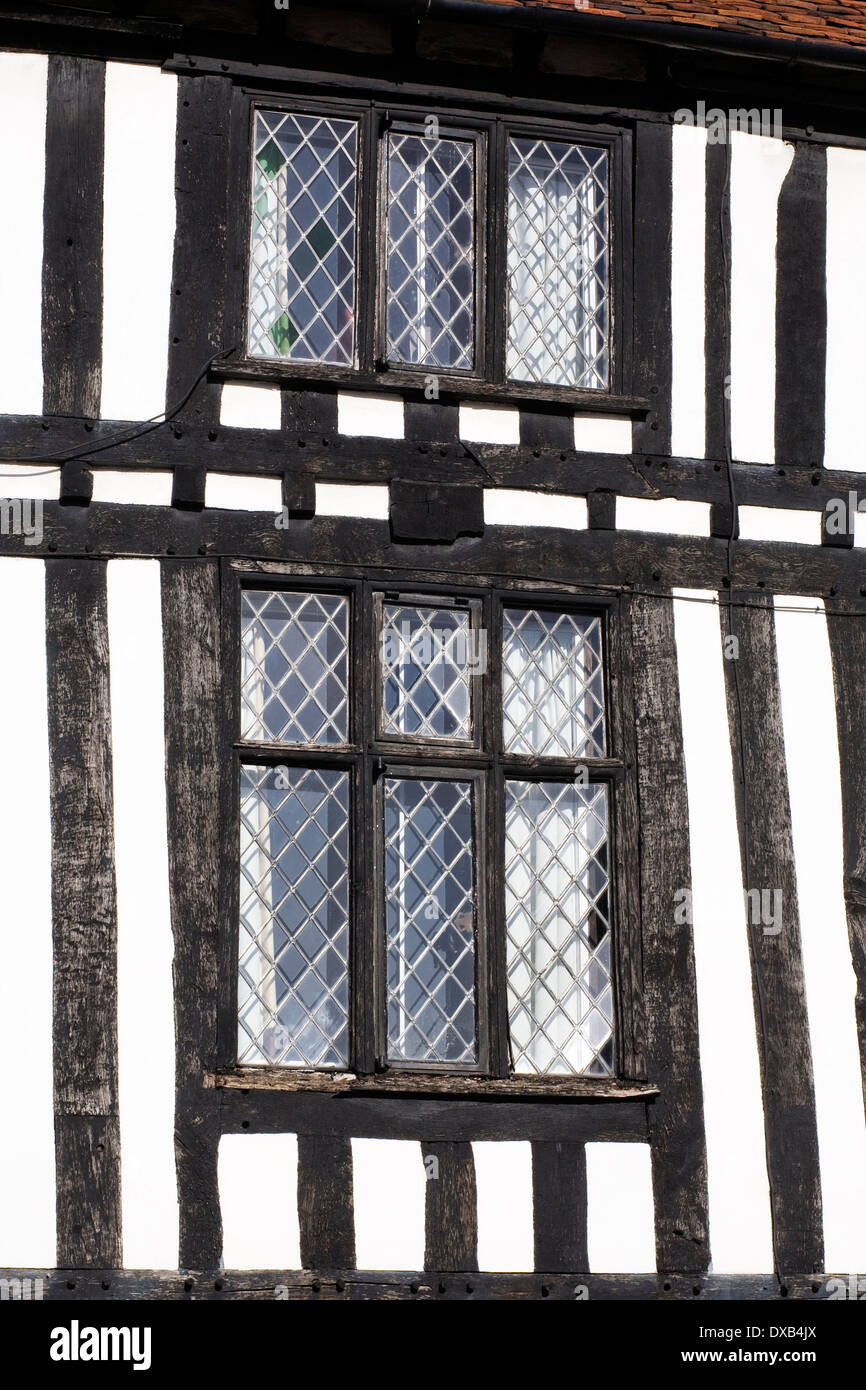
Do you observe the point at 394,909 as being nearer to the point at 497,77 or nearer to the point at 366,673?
the point at 366,673

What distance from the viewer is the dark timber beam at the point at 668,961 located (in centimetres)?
765

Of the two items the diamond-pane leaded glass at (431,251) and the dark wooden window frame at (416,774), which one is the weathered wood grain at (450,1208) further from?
the diamond-pane leaded glass at (431,251)

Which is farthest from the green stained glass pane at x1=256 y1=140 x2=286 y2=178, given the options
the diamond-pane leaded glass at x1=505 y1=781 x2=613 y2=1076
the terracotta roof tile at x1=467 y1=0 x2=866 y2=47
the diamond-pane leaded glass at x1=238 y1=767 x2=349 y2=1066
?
the diamond-pane leaded glass at x1=505 y1=781 x2=613 y2=1076

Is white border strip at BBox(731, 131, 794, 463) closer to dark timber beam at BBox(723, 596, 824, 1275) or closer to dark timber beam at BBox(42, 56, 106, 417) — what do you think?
dark timber beam at BBox(723, 596, 824, 1275)

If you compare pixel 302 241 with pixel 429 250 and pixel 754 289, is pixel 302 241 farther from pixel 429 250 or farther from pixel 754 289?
pixel 754 289

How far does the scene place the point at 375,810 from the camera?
7793 millimetres

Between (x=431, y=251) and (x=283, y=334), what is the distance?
0.67 metres

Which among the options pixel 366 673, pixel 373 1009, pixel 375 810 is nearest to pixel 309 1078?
pixel 373 1009

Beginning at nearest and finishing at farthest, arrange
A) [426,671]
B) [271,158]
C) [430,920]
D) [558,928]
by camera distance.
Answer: [430,920] → [558,928] → [426,671] → [271,158]

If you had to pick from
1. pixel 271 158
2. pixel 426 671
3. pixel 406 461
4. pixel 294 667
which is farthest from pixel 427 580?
pixel 271 158

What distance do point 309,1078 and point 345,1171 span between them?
0.33m

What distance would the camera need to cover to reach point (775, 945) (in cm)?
796

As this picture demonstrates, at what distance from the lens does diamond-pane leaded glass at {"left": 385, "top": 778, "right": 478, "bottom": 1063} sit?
25.3ft

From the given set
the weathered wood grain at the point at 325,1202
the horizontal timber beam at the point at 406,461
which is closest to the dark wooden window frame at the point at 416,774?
the weathered wood grain at the point at 325,1202
